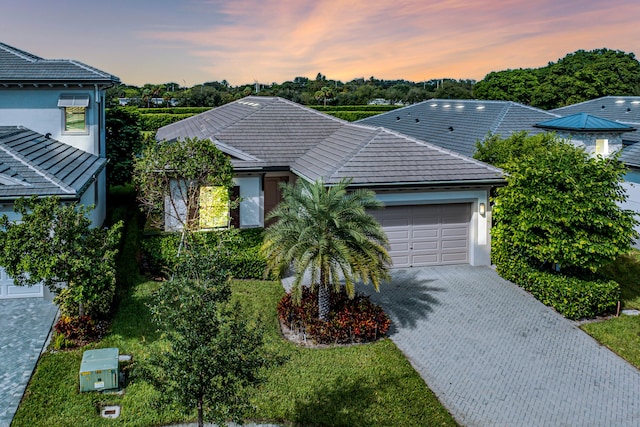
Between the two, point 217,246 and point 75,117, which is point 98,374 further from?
point 75,117

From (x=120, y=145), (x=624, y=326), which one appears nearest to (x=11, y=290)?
(x=120, y=145)

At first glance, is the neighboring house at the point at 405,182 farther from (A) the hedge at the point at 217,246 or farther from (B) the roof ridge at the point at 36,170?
(B) the roof ridge at the point at 36,170

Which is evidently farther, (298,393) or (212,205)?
(212,205)

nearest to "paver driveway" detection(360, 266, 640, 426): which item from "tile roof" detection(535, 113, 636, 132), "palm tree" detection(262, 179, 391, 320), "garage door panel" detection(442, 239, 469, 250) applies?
"garage door panel" detection(442, 239, 469, 250)

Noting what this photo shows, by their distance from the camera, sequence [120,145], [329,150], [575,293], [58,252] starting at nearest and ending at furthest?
1. [58,252]
2. [575,293]
3. [329,150]
4. [120,145]

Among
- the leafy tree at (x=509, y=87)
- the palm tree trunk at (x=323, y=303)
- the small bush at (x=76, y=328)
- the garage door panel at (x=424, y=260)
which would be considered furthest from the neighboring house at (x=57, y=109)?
the leafy tree at (x=509, y=87)

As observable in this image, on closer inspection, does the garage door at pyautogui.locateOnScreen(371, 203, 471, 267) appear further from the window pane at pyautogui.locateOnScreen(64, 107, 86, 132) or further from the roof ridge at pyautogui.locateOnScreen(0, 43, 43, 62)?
the roof ridge at pyautogui.locateOnScreen(0, 43, 43, 62)

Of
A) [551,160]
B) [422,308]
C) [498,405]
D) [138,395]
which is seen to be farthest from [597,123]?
[138,395]
